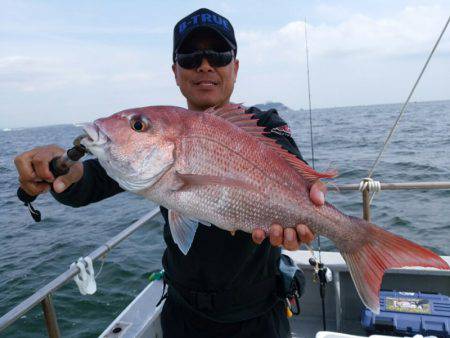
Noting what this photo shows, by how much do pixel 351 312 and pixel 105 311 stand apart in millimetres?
4326

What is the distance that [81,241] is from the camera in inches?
381

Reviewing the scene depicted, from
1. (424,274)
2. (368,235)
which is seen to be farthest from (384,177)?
(368,235)

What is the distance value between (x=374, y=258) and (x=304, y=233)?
40 cm

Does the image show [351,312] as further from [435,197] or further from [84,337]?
[435,197]

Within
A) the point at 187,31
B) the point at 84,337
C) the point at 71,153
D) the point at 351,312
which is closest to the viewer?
the point at 71,153

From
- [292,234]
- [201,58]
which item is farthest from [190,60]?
[292,234]

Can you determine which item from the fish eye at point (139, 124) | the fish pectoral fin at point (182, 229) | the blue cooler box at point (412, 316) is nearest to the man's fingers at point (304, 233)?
the fish pectoral fin at point (182, 229)

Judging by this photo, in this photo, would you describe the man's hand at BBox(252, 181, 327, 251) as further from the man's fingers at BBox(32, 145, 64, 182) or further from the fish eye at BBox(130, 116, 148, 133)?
the man's fingers at BBox(32, 145, 64, 182)

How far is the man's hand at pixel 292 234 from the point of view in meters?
1.99

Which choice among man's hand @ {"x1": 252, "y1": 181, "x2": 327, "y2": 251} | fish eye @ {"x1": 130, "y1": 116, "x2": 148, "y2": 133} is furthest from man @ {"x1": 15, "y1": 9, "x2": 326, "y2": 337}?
fish eye @ {"x1": 130, "y1": 116, "x2": 148, "y2": 133}

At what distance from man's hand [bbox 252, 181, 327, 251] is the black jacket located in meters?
0.27

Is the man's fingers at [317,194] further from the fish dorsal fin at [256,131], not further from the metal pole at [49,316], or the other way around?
the metal pole at [49,316]

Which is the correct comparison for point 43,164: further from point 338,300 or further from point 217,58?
point 338,300

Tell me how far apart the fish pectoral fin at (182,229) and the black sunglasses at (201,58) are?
108cm
